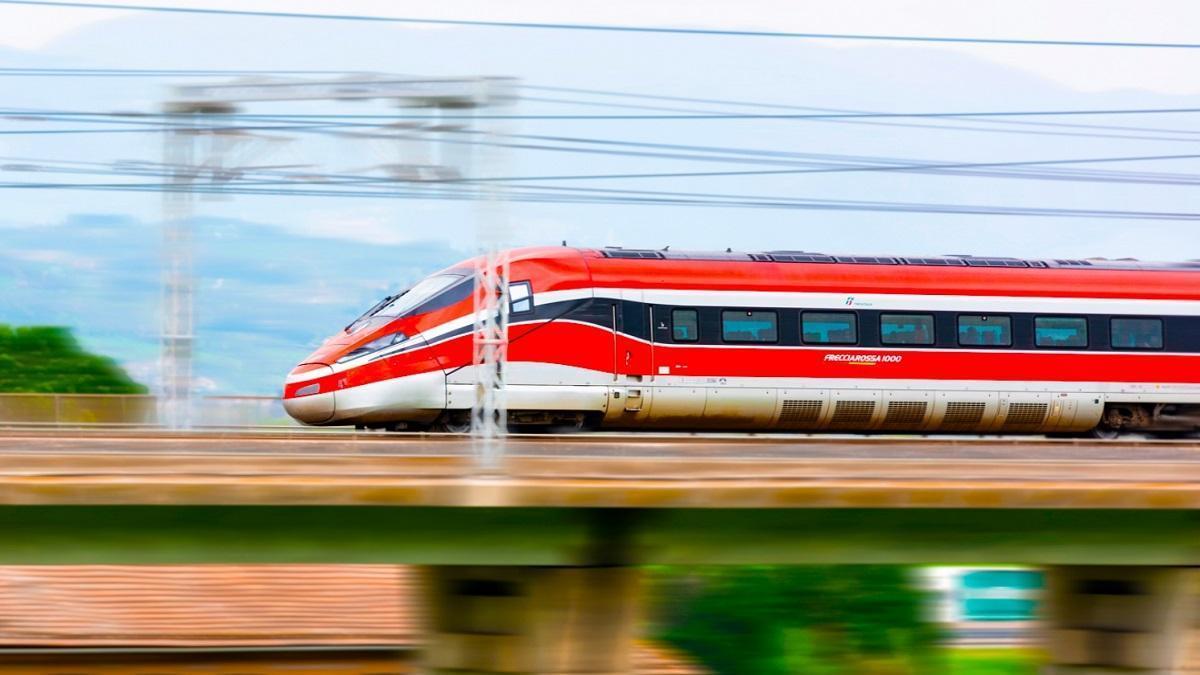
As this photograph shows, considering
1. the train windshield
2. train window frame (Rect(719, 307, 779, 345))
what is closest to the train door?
train window frame (Rect(719, 307, 779, 345))

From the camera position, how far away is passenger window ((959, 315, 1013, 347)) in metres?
25.1

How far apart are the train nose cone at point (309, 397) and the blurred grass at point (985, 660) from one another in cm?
1292

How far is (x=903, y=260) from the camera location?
83.6 feet

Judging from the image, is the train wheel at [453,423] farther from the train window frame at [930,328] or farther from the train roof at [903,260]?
the train window frame at [930,328]

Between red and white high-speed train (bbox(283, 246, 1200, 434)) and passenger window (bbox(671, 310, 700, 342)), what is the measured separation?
33 mm

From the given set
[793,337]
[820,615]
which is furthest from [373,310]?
[820,615]

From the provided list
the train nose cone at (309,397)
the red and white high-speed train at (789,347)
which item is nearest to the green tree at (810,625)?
the red and white high-speed train at (789,347)

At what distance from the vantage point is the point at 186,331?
1541 cm

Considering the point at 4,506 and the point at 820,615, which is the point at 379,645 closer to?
the point at 820,615

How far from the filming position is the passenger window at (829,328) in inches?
966

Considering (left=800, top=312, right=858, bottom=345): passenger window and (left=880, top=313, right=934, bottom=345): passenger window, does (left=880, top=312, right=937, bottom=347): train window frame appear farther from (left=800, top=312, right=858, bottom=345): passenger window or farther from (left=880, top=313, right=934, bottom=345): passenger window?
(left=800, top=312, right=858, bottom=345): passenger window

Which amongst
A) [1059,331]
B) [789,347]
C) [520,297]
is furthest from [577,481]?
[1059,331]

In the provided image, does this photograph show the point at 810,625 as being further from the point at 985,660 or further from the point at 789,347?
the point at 789,347

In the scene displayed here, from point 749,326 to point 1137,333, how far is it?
7062mm
